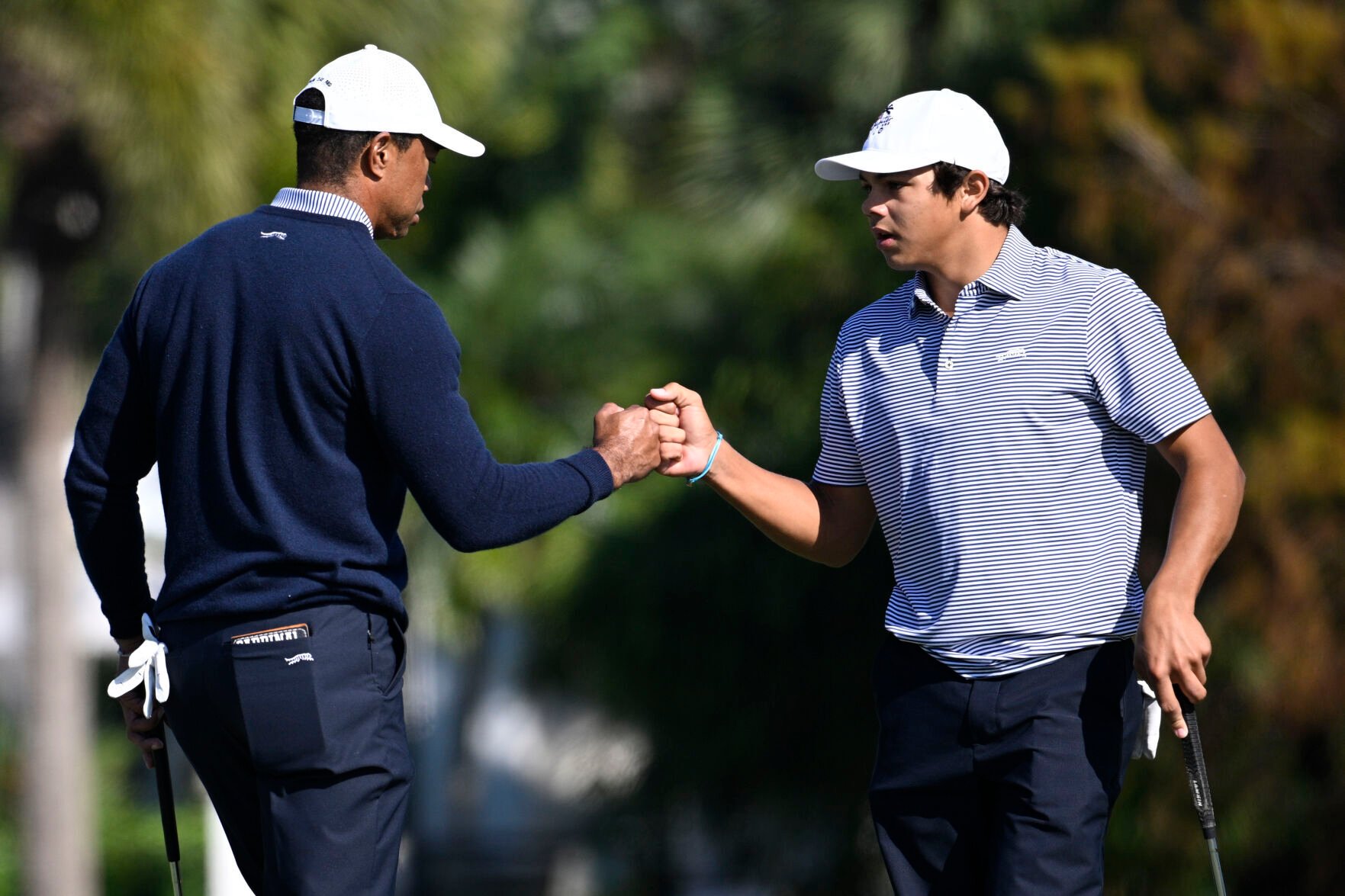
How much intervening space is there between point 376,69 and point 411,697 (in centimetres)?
1485

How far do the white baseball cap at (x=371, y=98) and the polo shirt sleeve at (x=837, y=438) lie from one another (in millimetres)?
1010

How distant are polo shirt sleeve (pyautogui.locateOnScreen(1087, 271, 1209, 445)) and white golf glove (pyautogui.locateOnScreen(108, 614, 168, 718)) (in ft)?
6.13

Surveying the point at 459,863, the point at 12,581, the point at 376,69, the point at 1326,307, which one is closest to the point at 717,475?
the point at 376,69

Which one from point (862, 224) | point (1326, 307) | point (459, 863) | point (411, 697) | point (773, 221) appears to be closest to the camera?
point (1326, 307)

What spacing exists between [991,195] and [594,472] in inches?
41.0

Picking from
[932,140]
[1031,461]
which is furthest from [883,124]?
[1031,461]

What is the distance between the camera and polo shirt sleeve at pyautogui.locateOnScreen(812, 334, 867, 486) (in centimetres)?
372

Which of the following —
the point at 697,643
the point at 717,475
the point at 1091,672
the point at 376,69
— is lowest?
the point at 697,643

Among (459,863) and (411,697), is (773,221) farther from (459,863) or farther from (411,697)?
(459,863)

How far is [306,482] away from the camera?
2992 millimetres

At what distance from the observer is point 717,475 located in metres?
3.86

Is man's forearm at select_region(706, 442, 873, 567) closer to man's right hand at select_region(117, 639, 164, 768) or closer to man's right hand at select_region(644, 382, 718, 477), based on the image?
man's right hand at select_region(644, 382, 718, 477)

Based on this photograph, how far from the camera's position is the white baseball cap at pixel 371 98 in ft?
10.4

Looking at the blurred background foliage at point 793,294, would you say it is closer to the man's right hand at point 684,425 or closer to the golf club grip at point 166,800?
the man's right hand at point 684,425
